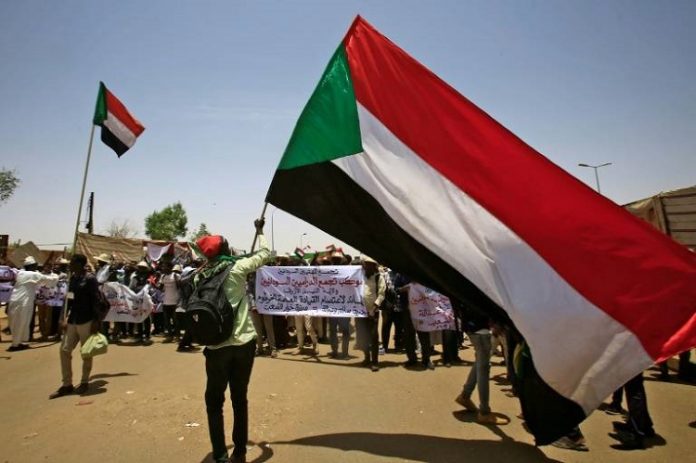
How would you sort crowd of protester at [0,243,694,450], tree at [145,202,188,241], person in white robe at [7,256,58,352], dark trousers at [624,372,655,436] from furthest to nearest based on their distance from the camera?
tree at [145,202,188,241]
person in white robe at [7,256,58,352]
crowd of protester at [0,243,694,450]
dark trousers at [624,372,655,436]

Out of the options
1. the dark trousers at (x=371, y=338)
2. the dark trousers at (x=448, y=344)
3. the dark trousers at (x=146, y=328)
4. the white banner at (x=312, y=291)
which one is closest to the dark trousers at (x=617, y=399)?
the dark trousers at (x=448, y=344)

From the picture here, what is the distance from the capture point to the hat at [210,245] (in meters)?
4.27

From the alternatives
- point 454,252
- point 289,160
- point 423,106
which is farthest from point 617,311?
point 289,160

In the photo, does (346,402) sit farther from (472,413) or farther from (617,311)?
(617,311)

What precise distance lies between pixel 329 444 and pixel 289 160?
9.96ft

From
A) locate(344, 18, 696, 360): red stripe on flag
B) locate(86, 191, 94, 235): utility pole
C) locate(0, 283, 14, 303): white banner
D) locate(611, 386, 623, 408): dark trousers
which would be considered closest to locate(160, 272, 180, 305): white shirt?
locate(0, 283, 14, 303): white banner

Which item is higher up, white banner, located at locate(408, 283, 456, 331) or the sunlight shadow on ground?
white banner, located at locate(408, 283, 456, 331)

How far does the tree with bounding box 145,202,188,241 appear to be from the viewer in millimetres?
72062

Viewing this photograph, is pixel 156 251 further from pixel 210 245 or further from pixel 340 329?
pixel 210 245

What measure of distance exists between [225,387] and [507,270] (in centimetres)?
278

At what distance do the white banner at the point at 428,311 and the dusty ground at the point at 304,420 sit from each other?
2.88ft

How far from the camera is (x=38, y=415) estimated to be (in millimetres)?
5715

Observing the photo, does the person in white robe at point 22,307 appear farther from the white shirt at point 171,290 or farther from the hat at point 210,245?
the hat at point 210,245

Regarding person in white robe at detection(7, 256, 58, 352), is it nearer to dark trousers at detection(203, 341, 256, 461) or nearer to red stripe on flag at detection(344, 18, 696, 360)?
dark trousers at detection(203, 341, 256, 461)
